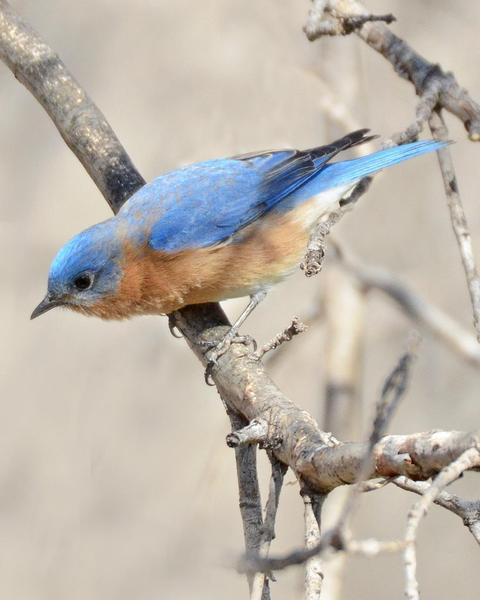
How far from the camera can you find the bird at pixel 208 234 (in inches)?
166

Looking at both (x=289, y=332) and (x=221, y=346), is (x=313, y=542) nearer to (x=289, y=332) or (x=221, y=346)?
(x=289, y=332)

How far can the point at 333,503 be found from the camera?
3.97 meters

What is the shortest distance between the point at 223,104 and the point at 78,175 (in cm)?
124

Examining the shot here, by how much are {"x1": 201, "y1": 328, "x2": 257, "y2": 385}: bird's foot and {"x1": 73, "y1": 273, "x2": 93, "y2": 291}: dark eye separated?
2.27 ft

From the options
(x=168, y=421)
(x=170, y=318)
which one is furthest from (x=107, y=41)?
(x=170, y=318)

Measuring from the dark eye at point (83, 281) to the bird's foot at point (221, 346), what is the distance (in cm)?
69

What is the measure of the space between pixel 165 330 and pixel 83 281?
7.02 feet

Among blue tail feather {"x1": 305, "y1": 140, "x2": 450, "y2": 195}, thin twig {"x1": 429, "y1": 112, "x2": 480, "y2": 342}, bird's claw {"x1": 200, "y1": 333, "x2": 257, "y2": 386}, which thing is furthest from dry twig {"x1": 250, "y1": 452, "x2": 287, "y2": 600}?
blue tail feather {"x1": 305, "y1": 140, "x2": 450, "y2": 195}

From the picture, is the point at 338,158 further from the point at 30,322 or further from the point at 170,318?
the point at 30,322

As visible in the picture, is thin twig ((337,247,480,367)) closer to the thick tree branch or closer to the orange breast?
the orange breast

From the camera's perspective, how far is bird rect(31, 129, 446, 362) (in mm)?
4219

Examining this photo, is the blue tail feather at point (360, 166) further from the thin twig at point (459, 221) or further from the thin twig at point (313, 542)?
the thin twig at point (313, 542)

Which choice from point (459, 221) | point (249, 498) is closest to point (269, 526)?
point (249, 498)

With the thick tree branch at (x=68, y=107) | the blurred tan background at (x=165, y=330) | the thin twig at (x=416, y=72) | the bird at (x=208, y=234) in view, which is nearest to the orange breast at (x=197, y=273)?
the bird at (x=208, y=234)
